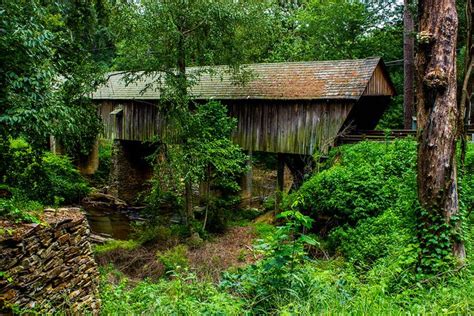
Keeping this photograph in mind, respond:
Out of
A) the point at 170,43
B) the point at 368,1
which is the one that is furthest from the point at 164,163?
the point at 368,1

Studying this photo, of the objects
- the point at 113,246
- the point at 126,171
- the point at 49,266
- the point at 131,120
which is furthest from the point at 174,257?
the point at 126,171

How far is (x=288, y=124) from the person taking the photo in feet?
44.3

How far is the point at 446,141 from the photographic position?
4758 mm

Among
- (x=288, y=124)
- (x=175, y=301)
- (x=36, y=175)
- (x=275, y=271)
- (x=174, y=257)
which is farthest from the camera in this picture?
(x=288, y=124)

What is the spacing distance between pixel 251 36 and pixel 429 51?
7534mm

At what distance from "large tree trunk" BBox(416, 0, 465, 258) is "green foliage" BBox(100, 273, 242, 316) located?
2929mm

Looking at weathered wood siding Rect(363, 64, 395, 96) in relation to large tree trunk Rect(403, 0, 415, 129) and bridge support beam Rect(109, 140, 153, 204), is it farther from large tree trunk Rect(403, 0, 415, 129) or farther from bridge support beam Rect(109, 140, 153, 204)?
bridge support beam Rect(109, 140, 153, 204)

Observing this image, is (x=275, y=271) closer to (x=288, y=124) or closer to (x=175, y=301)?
(x=175, y=301)

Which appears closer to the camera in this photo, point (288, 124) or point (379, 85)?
point (379, 85)

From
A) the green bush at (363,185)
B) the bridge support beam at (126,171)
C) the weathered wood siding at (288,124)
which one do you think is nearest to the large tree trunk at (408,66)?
the weathered wood siding at (288,124)

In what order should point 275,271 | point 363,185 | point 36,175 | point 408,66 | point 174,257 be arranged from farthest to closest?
point 408,66 < point 174,257 < point 363,185 < point 36,175 < point 275,271

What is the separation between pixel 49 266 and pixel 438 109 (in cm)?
527

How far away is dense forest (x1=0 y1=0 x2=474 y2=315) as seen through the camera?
4012 millimetres

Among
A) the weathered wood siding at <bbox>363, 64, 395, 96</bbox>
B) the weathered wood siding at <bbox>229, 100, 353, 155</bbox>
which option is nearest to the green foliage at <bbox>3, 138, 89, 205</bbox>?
the weathered wood siding at <bbox>229, 100, 353, 155</bbox>
